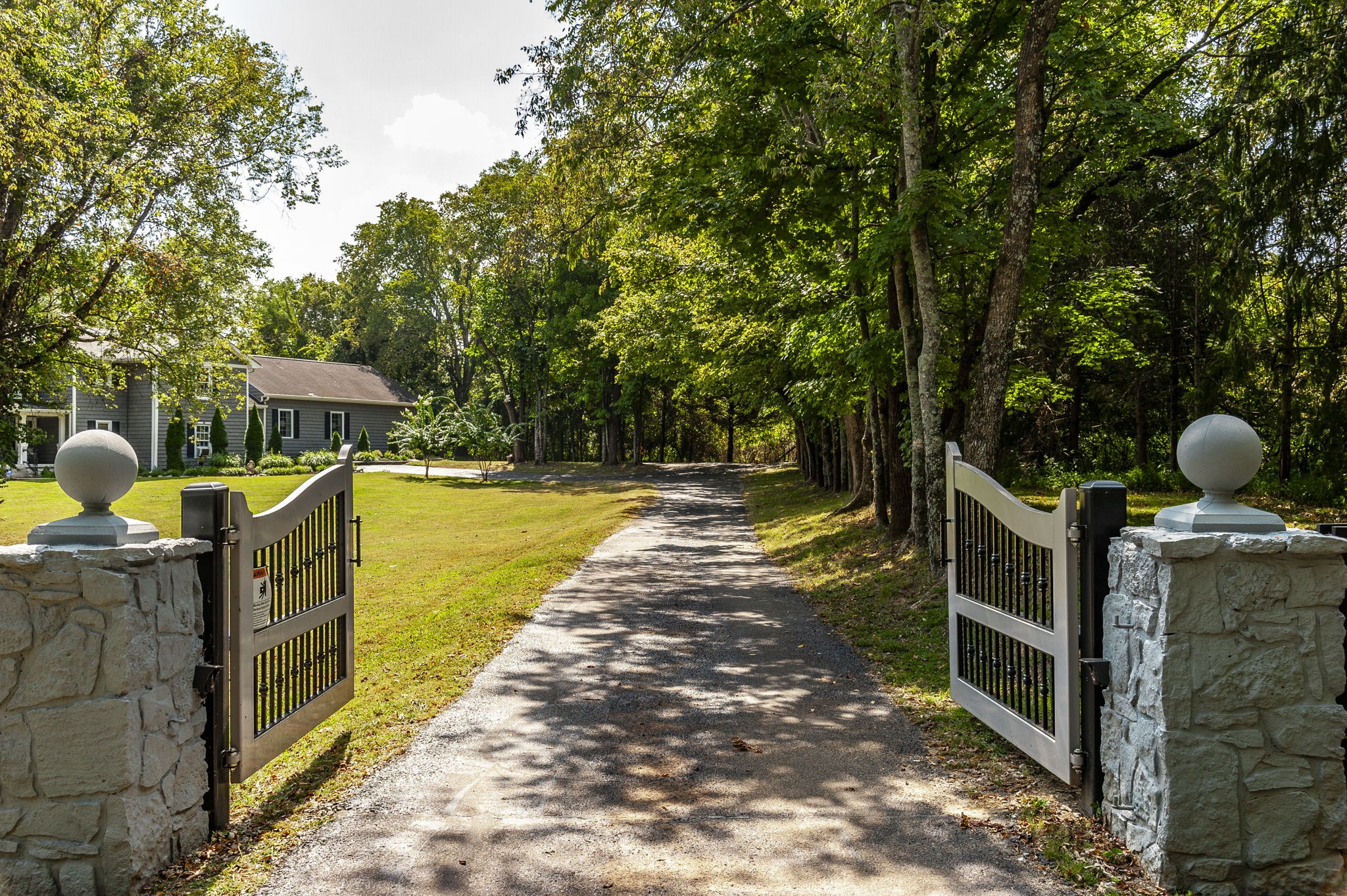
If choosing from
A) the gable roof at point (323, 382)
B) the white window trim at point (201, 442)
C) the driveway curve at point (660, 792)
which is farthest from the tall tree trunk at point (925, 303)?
the gable roof at point (323, 382)

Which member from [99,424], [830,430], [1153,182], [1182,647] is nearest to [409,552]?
[830,430]

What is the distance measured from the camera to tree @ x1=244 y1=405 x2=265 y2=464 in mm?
32156

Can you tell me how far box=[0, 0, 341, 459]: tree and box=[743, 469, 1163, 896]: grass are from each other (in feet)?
39.1

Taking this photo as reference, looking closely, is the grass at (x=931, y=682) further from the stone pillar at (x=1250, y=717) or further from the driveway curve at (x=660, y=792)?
the stone pillar at (x=1250, y=717)

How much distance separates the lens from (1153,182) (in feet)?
56.5

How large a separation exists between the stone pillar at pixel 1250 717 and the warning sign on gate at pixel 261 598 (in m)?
3.88

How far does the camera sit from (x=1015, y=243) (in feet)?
26.5

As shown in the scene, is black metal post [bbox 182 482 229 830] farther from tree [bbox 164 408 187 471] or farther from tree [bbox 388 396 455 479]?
tree [bbox 164 408 187 471]

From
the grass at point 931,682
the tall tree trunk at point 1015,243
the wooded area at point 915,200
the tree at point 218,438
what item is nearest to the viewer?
the grass at point 931,682

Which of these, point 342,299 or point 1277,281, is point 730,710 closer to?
point 1277,281

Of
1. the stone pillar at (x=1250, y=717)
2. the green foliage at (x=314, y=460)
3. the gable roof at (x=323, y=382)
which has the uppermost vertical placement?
the gable roof at (x=323, y=382)

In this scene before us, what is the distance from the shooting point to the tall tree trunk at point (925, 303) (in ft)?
30.6

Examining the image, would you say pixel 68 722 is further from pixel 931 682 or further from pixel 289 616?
pixel 931 682

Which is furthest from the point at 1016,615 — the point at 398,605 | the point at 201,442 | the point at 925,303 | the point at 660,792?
the point at 201,442
